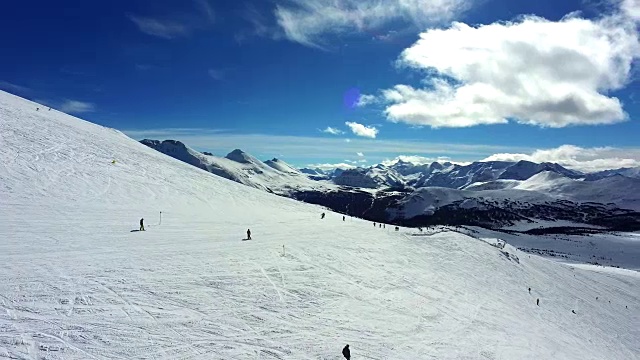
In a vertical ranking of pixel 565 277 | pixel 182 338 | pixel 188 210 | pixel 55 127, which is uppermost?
pixel 55 127

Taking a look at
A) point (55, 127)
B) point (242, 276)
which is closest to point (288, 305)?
point (242, 276)

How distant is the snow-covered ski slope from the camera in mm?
16500

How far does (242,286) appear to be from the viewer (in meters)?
22.4

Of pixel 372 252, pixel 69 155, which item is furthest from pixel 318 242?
pixel 69 155

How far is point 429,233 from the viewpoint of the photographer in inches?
1964

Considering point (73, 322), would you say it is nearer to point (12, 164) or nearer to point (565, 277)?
point (12, 164)

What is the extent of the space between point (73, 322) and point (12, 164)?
38184mm

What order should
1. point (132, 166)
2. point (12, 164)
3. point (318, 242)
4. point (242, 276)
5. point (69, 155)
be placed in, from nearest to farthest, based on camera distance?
point (242, 276) < point (318, 242) < point (12, 164) < point (69, 155) < point (132, 166)

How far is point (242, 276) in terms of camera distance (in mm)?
23766

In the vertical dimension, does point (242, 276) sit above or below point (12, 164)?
below

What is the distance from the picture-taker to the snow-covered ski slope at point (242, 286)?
54.1 ft

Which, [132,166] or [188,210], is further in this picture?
[132,166]

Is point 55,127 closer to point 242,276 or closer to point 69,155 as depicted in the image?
point 69,155

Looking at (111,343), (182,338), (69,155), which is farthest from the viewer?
(69,155)
